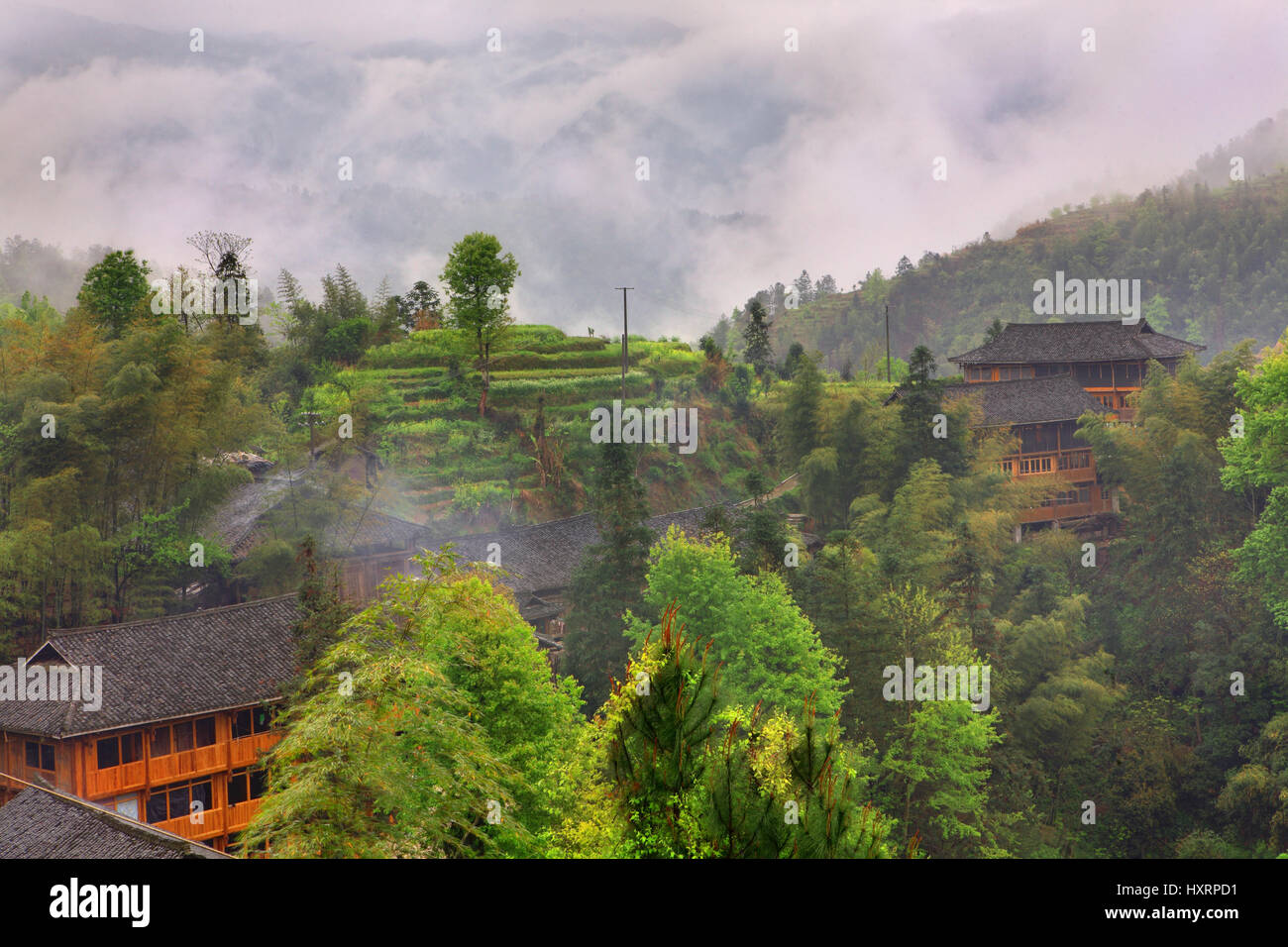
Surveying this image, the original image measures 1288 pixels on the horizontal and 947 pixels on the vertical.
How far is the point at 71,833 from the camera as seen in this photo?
40.6ft

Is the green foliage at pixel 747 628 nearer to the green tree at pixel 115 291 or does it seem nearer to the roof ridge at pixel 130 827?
the roof ridge at pixel 130 827

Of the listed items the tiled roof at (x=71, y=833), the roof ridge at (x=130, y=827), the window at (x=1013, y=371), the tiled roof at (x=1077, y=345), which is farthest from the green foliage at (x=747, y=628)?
the tiled roof at (x=1077, y=345)

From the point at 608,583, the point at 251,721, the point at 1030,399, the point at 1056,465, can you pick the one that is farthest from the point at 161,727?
the point at 1030,399

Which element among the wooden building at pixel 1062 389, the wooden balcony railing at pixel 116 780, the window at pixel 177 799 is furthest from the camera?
the wooden building at pixel 1062 389

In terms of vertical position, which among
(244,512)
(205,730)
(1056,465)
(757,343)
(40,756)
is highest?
(757,343)

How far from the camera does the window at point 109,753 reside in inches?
596

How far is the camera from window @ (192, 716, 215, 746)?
15852 millimetres

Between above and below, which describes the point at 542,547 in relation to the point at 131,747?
above

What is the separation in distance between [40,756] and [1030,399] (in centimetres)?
2442

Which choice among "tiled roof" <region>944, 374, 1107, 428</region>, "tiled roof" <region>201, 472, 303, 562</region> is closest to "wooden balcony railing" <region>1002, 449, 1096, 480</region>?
"tiled roof" <region>944, 374, 1107, 428</region>

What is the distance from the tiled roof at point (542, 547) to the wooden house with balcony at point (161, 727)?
19.7 ft

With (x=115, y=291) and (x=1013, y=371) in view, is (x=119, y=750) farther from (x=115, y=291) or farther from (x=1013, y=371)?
(x=1013, y=371)

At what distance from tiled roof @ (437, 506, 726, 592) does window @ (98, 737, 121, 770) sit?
777 cm
